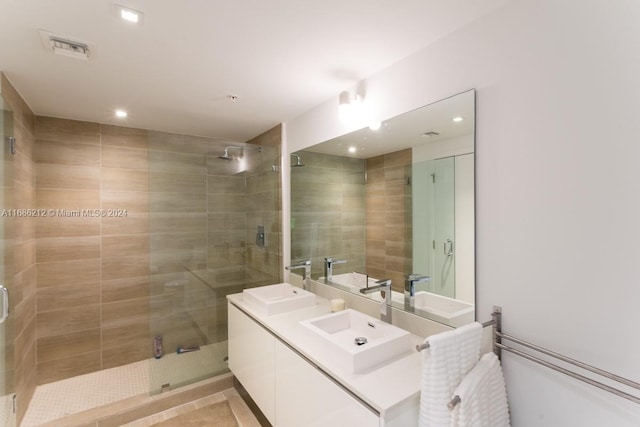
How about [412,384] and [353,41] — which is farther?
[353,41]

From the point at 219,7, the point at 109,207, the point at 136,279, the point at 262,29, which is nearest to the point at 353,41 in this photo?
the point at 262,29

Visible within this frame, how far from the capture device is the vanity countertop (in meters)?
1.15

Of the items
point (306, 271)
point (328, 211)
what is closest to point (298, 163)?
point (328, 211)

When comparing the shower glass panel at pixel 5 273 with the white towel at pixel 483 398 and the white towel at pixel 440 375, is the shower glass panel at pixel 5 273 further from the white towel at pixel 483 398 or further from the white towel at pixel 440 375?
the white towel at pixel 483 398

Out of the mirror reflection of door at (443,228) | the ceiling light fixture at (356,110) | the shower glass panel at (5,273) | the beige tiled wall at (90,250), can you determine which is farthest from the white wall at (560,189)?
the beige tiled wall at (90,250)

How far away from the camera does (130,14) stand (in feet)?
4.36

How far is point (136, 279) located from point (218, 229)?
0.95 metres

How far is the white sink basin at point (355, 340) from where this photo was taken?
136 centimetres

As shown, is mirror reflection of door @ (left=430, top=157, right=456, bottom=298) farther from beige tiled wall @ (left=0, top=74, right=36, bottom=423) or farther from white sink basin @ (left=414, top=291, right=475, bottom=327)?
beige tiled wall @ (left=0, top=74, right=36, bottom=423)

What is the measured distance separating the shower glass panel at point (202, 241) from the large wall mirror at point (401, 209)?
58cm

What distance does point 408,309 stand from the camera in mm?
1752

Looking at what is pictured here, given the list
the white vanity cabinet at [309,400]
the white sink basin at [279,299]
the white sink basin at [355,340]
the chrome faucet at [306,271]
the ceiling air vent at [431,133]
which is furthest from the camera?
the chrome faucet at [306,271]

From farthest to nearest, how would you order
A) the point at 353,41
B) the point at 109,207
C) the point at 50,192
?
1. the point at 109,207
2. the point at 50,192
3. the point at 353,41

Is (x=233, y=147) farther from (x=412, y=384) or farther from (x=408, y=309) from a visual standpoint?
(x=412, y=384)
